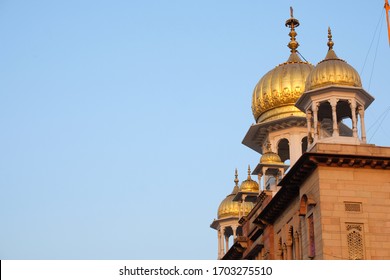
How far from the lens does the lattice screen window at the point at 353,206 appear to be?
28406 millimetres

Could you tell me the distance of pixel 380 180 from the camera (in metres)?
29.1

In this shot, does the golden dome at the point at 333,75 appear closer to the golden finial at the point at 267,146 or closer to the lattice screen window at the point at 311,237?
the lattice screen window at the point at 311,237

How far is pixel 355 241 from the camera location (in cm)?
2798

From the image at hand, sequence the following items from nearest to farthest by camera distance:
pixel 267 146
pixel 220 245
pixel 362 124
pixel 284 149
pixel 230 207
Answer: pixel 362 124
pixel 267 146
pixel 284 149
pixel 230 207
pixel 220 245

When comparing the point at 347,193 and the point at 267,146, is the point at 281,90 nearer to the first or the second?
the point at 267,146

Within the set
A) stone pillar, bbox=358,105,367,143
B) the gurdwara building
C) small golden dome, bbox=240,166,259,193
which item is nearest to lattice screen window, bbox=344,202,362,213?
the gurdwara building

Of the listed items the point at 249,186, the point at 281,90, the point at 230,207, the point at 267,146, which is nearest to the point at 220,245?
the point at 230,207

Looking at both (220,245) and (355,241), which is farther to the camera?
(220,245)

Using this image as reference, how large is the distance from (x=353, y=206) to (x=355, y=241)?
3.99 ft

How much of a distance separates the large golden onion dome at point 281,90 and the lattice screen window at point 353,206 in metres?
14.6

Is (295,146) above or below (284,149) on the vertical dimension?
below

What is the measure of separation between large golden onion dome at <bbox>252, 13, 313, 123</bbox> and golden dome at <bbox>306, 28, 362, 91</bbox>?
10290 millimetres

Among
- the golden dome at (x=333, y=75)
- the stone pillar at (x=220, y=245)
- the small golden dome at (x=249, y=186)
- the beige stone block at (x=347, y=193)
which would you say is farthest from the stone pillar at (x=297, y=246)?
the stone pillar at (x=220, y=245)
